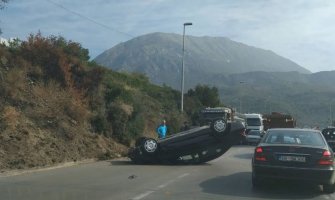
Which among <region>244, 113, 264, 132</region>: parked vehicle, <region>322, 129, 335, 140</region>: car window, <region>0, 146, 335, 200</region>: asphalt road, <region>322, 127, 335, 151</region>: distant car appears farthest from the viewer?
<region>244, 113, 264, 132</region>: parked vehicle

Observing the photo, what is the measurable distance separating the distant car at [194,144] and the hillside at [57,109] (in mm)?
2887

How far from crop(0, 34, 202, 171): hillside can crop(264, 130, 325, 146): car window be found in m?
8.67

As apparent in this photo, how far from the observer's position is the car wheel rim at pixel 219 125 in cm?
2231

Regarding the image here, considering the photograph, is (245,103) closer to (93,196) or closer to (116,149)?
(116,149)

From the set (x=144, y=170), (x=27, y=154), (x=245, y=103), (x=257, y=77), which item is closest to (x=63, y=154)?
(x=27, y=154)

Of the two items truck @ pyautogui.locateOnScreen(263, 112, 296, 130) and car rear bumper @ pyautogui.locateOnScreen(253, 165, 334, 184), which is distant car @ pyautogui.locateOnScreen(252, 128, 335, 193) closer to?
car rear bumper @ pyautogui.locateOnScreen(253, 165, 334, 184)

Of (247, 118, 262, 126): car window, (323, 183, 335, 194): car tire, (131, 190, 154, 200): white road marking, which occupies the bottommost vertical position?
(131, 190, 154, 200): white road marking

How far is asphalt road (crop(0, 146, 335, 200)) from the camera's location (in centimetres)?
1309

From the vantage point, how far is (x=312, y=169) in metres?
13.6

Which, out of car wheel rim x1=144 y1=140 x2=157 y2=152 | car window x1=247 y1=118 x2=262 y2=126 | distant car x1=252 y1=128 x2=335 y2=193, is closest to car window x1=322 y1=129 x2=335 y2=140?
car wheel rim x1=144 y1=140 x2=157 y2=152

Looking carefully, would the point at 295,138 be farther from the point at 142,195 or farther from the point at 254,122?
the point at 254,122

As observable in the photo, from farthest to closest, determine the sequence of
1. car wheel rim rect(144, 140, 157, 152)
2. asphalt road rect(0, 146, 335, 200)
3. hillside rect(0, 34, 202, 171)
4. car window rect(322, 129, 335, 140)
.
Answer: car window rect(322, 129, 335, 140) < car wheel rim rect(144, 140, 157, 152) < hillside rect(0, 34, 202, 171) < asphalt road rect(0, 146, 335, 200)

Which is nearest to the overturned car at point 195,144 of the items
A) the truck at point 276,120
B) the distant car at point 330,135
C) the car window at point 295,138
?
the car window at point 295,138

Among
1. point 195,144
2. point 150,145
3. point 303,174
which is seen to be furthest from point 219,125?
point 303,174
